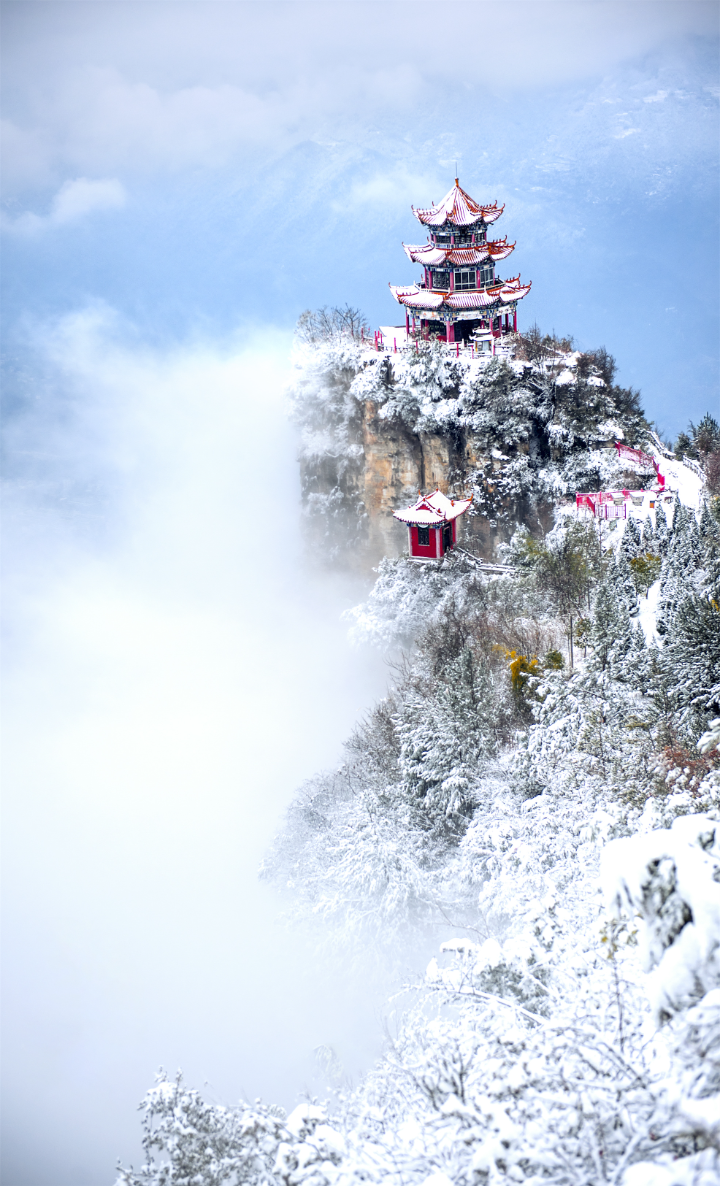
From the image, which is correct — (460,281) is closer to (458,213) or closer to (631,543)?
(458,213)

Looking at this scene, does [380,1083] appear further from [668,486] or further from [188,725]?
[188,725]

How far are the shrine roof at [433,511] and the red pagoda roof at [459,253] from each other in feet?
36.0

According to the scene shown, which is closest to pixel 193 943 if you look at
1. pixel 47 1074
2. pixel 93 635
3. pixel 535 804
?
pixel 47 1074

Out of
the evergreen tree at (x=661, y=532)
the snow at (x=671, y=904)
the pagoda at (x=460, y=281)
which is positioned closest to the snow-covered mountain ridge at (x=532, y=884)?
the snow at (x=671, y=904)

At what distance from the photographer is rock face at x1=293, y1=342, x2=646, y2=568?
3105 centimetres

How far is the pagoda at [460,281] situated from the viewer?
33.6 metres

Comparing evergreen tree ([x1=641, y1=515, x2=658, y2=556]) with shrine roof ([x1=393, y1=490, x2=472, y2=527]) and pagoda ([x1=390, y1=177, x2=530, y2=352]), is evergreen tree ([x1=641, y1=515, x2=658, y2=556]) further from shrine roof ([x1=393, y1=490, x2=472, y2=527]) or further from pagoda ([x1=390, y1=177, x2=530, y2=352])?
pagoda ([x1=390, y1=177, x2=530, y2=352])

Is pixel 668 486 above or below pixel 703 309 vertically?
below

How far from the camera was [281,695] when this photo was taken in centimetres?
3856

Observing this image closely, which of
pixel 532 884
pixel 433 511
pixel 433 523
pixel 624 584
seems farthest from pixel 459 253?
pixel 532 884

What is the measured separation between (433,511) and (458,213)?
14413mm

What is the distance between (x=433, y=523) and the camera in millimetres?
29906

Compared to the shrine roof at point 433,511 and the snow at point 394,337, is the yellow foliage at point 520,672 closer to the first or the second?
the shrine roof at point 433,511

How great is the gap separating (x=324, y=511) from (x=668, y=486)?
1616 cm
